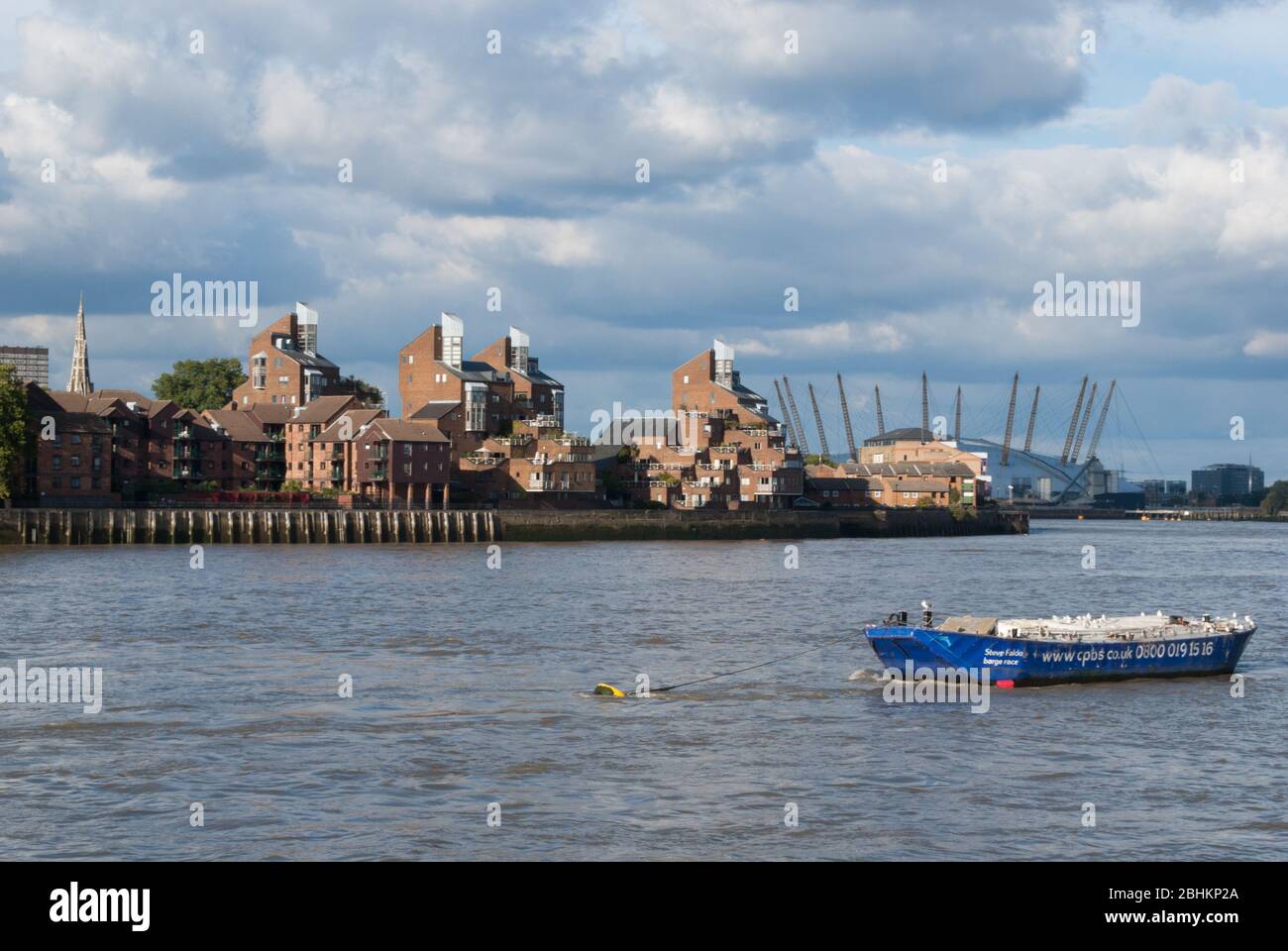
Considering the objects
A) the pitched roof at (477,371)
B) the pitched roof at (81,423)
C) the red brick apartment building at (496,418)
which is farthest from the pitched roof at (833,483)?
the pitched roof at (81,423)

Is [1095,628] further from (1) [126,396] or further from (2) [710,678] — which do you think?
(1) [126,396]

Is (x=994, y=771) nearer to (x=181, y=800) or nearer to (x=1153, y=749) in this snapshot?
(x=1153, y=749)

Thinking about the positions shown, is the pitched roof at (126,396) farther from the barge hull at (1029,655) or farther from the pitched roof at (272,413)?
the barge hull at (1029,655)

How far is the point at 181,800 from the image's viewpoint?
26.1 meters

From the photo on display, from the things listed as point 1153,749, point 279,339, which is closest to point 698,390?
point 279,339

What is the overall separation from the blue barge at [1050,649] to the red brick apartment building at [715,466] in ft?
397

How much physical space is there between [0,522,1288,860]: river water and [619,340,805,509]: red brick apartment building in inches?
3956

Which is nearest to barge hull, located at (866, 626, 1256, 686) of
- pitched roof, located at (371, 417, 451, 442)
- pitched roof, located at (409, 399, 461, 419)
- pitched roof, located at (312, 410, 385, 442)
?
pitched roof, located at (371, 417, 451, 442)

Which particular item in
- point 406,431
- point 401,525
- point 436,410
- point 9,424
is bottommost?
point 401,525

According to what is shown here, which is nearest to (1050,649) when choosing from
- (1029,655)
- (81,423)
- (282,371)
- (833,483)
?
(1029,655)

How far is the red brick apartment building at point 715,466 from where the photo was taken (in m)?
167

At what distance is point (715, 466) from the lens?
17000 centimetres

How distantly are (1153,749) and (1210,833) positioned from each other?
7973mm

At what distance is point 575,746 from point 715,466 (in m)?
139
